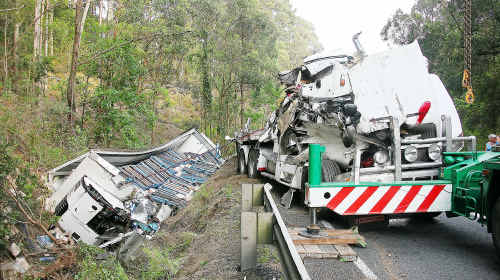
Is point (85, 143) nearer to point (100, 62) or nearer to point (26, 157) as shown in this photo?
point (100, 62)

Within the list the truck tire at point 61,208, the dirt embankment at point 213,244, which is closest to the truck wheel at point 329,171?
the dirt embankment at point 213,244

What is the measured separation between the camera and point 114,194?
11977 millimetres

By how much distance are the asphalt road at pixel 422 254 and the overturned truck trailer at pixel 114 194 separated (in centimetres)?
601

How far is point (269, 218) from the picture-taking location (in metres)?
4.16

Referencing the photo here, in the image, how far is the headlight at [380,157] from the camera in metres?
5.81

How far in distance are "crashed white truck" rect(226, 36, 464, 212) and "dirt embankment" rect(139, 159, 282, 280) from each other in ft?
3.57

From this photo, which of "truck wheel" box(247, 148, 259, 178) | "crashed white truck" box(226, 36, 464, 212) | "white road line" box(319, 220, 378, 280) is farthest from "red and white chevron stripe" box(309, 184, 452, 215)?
"truck wheel" box(247, 148, 259, 178)

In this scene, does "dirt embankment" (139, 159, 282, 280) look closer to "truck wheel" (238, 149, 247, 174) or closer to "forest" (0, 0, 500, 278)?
"truck wheel" (238, 149, 247, 174)

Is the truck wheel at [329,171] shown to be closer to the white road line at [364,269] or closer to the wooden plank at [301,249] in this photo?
the white road line at [364,269]

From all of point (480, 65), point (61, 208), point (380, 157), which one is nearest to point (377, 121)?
point (380, 157)

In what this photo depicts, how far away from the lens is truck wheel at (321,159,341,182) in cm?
644

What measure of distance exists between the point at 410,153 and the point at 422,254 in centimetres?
147

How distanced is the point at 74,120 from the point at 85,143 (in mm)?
1070

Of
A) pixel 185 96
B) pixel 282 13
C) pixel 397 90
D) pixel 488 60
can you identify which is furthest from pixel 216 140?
pixel 282 13
